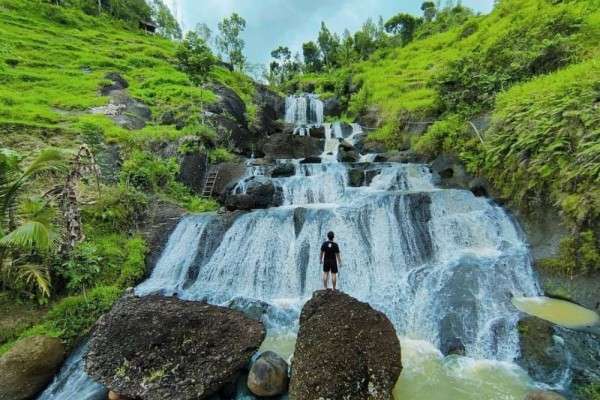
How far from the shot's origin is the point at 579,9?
50.3ft

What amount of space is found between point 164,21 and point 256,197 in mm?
66869

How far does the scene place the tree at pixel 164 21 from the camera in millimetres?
64250

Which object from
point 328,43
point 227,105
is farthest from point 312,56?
point 227,105

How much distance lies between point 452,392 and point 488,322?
2250 mm

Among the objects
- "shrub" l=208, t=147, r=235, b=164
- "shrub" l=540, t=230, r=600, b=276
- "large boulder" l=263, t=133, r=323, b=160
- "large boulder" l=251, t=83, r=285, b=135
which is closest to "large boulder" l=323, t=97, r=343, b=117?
"large boulder" l=251, t=83, r=285, b=135

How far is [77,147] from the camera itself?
1416cm

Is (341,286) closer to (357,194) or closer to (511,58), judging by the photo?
(357,194)

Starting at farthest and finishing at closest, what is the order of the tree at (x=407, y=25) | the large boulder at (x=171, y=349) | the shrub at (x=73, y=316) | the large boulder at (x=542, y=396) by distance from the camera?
the tree at (x=407, y=25) → the shrub at (x=73, y=316) → the large boulder at (x=171, y=349) → the large boulder at (x=542, y=396)

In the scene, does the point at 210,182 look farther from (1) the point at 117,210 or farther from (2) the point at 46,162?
(2) the point at 46,162

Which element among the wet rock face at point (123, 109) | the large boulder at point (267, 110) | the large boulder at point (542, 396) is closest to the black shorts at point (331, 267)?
the large boulder at point (542, 396)

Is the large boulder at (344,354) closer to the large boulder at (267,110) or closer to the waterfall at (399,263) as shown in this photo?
the waterfall at (399,263)

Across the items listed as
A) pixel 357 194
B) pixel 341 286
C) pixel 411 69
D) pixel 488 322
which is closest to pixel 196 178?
pixel 357 194

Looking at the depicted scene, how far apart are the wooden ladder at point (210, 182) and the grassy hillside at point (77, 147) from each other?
87 cm

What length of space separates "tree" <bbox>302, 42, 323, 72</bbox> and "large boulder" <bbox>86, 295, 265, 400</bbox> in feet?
205
